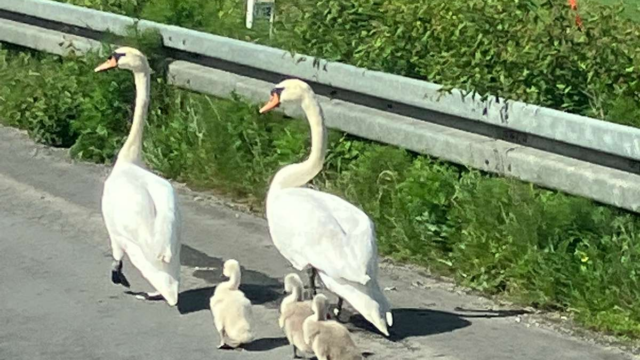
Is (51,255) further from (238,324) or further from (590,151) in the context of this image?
(590,151)

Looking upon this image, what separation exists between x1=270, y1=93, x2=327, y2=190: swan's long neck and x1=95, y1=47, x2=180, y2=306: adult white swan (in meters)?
0.55

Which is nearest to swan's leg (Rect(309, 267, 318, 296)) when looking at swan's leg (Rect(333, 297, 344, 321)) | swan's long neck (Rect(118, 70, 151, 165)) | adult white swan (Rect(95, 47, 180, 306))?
swan's leg (Rect(333, 297, 344, 321))

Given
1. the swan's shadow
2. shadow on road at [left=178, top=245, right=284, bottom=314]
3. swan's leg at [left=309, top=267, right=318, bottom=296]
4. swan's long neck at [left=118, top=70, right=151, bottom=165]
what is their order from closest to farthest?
the swan's shadow → swan's leg at [left=309, top=267, right=318, bottom=296] → shadow on road at [left=178, top=245, right=284, bottom=314] → swan's long neck at [left=118, top=70, right=151, bottom=165]

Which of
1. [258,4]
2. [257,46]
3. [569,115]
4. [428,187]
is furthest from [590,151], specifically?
[258,4]

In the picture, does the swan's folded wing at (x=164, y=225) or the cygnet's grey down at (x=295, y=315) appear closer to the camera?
the cygnet's grey down at (x=295, y=315)

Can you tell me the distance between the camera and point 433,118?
27.1 feet

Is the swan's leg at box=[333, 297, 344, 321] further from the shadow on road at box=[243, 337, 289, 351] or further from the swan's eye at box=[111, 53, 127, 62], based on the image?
the swan's eye at box=[111, 53, 127, 62]

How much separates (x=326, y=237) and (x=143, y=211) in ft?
3.31

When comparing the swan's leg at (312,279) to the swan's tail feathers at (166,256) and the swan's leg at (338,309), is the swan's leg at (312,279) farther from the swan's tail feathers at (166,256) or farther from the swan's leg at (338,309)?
the swan's tail feathers at (166,256)

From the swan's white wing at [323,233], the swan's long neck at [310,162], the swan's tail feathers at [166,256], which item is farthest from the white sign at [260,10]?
the swan's tail feathers at [166,256]

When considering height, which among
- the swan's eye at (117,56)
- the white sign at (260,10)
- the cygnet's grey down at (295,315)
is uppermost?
the white sign at (260,10)

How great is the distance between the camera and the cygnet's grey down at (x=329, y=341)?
603cm

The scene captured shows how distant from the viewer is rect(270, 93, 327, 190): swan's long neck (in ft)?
24.3

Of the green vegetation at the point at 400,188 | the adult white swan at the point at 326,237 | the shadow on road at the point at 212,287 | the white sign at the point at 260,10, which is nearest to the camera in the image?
the adult white swan at the point at 326,237
